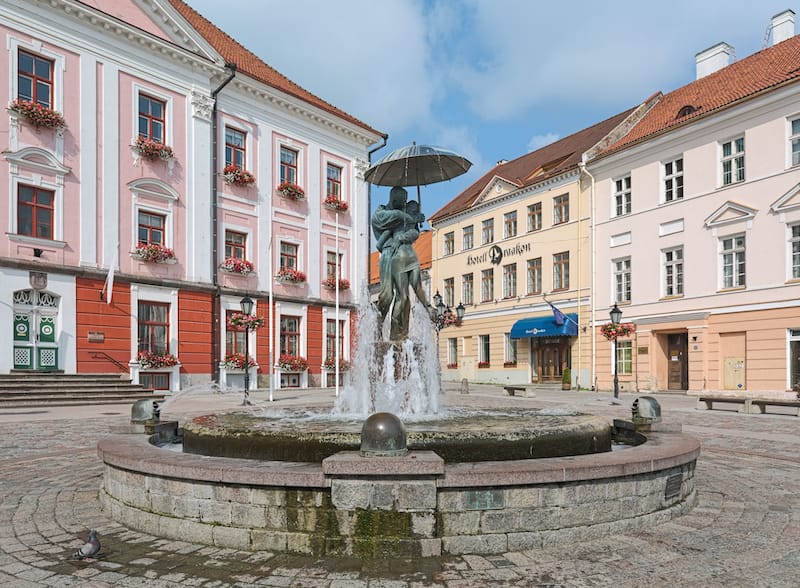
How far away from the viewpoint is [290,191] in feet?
99.1

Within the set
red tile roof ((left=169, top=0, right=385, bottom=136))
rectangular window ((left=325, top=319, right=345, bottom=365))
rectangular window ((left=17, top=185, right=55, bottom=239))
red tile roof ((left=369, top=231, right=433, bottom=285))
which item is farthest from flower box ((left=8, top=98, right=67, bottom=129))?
red tile roof ((left=369, top=231, right=433, bottom=285))

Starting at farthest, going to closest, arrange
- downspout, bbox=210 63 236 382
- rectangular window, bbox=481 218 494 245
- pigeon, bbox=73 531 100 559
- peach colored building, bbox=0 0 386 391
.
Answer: rectangular window, bbox=481 218 494 245, downspout, bbox=210 63 236 382, peach colored building, bbox=0 0 386 391, pigeon, bbox=73 531 100 559

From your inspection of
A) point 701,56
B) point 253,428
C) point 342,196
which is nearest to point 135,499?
point 253,428

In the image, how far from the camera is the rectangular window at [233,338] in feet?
88.8

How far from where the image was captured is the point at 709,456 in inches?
382

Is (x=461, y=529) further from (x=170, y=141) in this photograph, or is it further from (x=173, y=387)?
(x=170, y=141)

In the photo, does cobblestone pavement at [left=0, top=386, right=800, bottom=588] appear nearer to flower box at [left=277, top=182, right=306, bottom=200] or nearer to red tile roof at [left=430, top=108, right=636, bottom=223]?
flower box at [left=277, top=182, right=306, bottom=200]

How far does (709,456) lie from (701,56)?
94.2 feet

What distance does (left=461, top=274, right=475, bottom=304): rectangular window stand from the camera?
41.5 m

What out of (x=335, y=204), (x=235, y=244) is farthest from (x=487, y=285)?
(x=235, y=244)

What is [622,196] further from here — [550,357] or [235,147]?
[235,147]

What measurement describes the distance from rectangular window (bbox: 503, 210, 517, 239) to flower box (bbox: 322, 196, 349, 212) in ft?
34.9

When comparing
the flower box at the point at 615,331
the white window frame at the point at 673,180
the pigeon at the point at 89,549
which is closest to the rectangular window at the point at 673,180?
the white window frame at the point at 673,180

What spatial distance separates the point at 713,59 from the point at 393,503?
1330 inches
